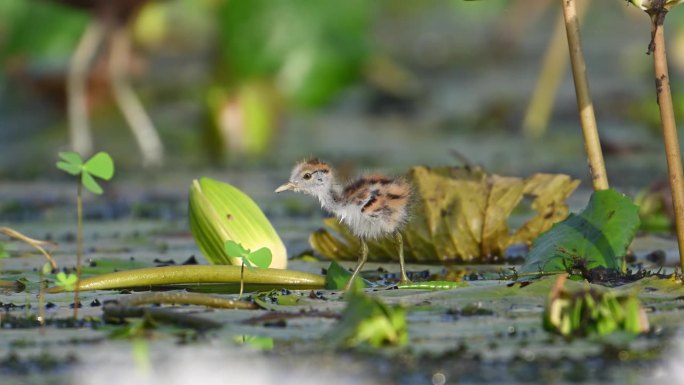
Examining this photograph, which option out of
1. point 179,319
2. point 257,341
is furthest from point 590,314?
point 179,319

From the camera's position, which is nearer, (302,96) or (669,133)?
(669,133)

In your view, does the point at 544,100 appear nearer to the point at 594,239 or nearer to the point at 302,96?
the point at 302,96

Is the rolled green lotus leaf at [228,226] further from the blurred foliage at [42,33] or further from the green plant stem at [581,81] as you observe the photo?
the blurred foliage at [42,33]

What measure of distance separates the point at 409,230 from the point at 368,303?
1721 mm

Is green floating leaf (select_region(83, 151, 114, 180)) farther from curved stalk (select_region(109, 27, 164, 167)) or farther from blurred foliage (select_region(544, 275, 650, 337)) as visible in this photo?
curved stalk (select_region(109, 27, 164, 167))

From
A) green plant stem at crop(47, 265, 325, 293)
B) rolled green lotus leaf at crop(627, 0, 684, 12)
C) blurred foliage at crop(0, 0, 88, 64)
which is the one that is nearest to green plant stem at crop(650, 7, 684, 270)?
rolled green lotus leaf at crop(627, 0, 684, 12)

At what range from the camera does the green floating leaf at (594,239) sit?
3746 mm

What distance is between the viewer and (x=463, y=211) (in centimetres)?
452

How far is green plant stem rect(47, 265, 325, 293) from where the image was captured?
12.2 ft

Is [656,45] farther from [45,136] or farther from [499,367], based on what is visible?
[45,136]

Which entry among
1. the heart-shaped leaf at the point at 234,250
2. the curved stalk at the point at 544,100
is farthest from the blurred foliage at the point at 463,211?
the curved stalk at the point at 544,100

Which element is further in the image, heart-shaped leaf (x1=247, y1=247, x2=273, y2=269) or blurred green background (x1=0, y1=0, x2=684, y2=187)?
blurred green background (x1=0, y1=0, x2=684, y2=187)

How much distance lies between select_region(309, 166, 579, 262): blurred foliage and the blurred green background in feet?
8.25

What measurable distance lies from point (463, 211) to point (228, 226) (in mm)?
850
